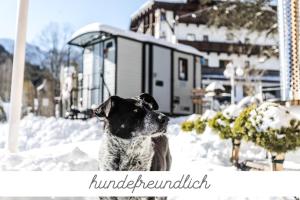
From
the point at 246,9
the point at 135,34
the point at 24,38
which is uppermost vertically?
the point at 246,9

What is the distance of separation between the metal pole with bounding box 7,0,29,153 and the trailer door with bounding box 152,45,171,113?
3139 mm

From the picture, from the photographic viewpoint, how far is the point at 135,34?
14.0ft

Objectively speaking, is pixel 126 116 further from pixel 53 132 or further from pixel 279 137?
pixel 53 132

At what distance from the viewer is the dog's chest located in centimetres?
113

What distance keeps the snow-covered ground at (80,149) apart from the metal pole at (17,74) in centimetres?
10

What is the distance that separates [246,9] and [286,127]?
17.3ft

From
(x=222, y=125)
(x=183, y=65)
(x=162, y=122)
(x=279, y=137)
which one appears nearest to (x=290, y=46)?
(x=222, y=125)

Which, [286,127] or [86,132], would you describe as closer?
[286,127]

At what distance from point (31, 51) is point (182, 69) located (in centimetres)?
409

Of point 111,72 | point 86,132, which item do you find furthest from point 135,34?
point 86,132

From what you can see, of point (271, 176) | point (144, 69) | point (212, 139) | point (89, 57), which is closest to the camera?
point (271, 176)

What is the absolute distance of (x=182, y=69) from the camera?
20.6 feet

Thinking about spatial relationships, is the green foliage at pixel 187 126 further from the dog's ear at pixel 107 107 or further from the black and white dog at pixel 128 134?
the dog's ear at pixel 107 107

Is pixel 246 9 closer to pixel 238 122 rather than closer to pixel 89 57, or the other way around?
pixel 89 57
